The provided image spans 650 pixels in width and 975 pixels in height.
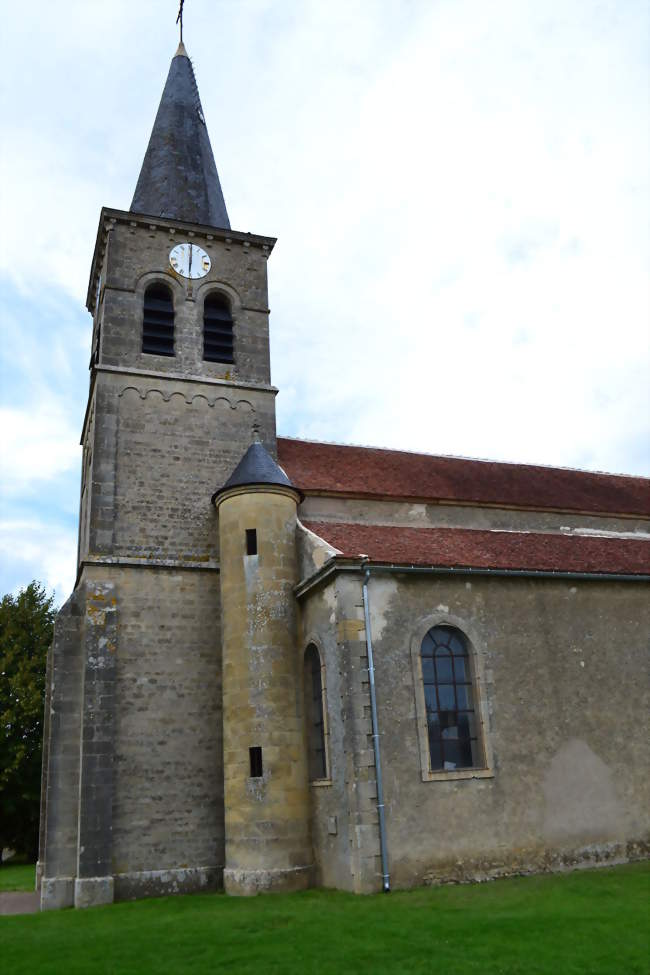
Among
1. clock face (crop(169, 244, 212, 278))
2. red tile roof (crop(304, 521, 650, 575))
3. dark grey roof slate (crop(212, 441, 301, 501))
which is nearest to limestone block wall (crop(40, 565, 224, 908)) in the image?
dark grey roof slate (crop(212, 441, 301, 501))

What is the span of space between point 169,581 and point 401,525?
5618 mm

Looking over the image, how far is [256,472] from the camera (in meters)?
17.2

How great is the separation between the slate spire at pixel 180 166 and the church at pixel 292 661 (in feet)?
6.23

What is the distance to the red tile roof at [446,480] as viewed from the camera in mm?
19250

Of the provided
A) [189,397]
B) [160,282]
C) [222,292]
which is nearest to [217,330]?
[222,292]

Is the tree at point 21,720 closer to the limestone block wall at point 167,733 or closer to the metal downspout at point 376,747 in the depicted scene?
the limestone block wall at point 167,733

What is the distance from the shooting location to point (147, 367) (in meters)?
19.1

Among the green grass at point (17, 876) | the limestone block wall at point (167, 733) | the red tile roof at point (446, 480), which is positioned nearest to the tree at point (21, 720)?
the green grass at point (17, 876)

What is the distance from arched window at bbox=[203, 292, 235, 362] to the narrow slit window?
379 inches

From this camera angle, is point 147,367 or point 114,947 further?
point 147,367

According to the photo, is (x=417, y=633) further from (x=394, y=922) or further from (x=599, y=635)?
(x=394, y=922)

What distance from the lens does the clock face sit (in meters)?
20.5

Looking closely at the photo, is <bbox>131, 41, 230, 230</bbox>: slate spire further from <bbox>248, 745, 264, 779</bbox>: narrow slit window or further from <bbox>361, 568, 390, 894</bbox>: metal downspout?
<bbox>248, 745, 264, 779</bbox>: narrow slit window

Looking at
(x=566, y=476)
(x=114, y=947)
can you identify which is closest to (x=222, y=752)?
(x=114, y=947)
